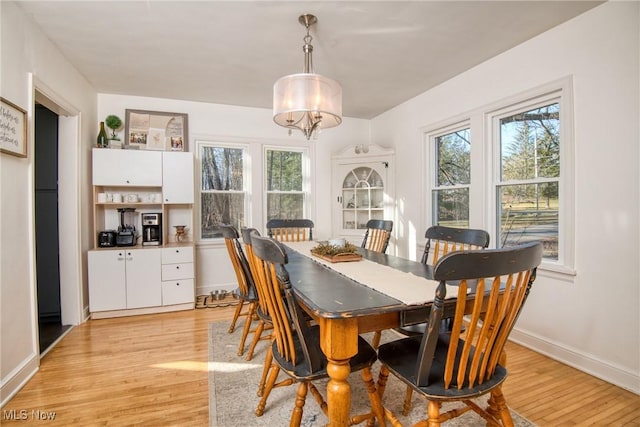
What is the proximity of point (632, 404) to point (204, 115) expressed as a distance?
4.59 metres

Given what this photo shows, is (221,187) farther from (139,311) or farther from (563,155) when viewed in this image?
(563,155)

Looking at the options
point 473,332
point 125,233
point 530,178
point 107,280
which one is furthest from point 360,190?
point 473,332

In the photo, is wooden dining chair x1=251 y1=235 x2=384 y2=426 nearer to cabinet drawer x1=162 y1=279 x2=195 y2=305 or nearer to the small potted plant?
cabinet drawer x1=162 y1=279 x2=195 y2=305

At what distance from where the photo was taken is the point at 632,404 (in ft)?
5.94

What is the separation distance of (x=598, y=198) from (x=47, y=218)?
463cm

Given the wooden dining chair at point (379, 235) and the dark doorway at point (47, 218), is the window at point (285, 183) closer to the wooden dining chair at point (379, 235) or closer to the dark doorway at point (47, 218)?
the wooden dining chair at point (379, 235)

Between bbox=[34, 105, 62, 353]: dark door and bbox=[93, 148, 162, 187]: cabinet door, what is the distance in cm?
35

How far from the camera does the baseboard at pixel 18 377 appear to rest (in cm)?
185

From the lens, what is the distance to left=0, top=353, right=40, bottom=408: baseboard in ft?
6.06

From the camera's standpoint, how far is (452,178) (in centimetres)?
347

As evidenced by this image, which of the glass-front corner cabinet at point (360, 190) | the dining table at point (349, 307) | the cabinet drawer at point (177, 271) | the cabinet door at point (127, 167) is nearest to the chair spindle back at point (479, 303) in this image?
the dining table at point (349, 307)

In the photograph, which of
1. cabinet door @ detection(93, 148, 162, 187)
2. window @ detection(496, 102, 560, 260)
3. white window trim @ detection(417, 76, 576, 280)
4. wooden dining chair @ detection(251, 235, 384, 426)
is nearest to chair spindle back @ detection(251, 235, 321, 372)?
wooden dining chair @ detection(251, 235, 384, 426)

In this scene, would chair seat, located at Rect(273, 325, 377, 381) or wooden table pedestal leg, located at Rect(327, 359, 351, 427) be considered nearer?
wooden table pedestal leg, located at Rect(327, 359, 351, 427)

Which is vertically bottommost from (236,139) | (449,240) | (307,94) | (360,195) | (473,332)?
(473,332)
